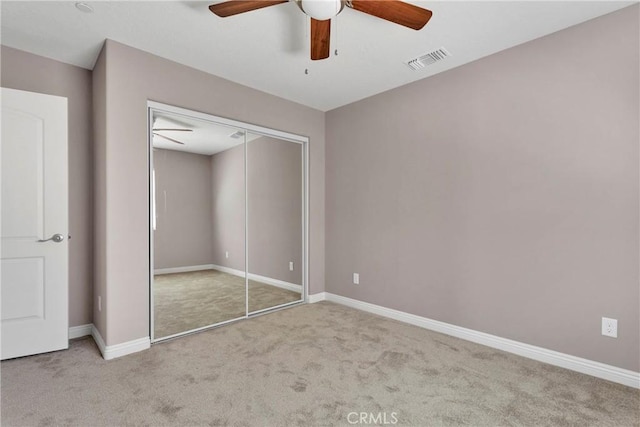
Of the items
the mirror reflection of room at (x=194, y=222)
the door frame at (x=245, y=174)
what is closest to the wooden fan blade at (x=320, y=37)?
the door frame at (x=245, y=174)

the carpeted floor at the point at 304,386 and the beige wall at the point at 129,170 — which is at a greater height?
the beige wall at the point at 129,170

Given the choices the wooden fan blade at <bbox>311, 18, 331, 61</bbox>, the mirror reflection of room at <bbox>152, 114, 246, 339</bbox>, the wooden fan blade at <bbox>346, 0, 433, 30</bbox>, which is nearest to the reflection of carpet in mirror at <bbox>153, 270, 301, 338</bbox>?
the mirror reflection of room at <bbox>152, 114, 246, 339</bbox>

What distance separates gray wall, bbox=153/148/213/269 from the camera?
9.82 feet

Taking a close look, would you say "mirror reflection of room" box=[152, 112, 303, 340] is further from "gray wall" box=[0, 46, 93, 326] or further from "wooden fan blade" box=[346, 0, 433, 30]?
"wooden fan blade" box=[346, 0, 433, 30]

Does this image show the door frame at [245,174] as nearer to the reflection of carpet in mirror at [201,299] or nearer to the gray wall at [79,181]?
the reflection of carpet in mirror at [201,299]

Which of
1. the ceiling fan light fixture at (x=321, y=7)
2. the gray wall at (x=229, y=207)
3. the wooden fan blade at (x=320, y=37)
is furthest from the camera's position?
the gray wall at (x=229, y=207)

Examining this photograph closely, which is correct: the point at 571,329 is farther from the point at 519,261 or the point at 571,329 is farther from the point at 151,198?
the point at 151,198

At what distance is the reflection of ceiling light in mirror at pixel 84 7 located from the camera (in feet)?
7.00

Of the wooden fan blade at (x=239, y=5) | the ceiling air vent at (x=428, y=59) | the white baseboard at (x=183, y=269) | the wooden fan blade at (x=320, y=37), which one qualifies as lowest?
the white baseboard at (x=183, y=269)

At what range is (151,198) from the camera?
2.87m

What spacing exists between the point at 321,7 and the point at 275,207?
2469 millimetres

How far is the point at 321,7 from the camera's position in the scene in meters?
1.76

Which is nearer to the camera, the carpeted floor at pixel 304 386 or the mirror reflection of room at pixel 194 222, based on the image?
the carpeted floor at pixel 304 386

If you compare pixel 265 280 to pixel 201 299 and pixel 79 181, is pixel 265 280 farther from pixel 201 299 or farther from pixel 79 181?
pixel 79 181
